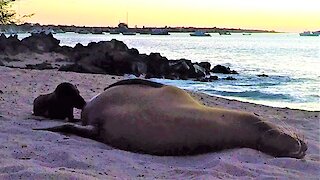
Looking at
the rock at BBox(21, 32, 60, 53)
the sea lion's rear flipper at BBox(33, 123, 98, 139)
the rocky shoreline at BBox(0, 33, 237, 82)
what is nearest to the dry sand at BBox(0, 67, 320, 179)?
the sea lion's rear flipper at BBox(33, 123, 98, 139)

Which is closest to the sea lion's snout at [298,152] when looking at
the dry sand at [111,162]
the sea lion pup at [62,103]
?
the dry sand at [111,162]

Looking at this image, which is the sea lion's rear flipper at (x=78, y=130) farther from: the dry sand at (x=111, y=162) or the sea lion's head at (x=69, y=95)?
the sea lion's head at (x=69, y=95)

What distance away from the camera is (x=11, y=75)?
13148 mm

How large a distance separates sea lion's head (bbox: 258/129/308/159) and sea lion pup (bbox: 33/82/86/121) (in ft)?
8.85

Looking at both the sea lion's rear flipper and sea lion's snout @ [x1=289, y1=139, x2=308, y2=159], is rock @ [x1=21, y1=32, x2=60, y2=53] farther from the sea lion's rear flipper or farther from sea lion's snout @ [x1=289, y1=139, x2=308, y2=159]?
sea lion's snout @ [x1=289, y1=139, x2=308, y2=159]

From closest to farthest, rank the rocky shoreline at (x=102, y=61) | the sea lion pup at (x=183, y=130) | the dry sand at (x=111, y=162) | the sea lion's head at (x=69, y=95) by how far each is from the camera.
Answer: the dry sand at (x=111, y=162)
the sea lion pup at (x=183, y=130)
the sea lion's head at (x=69, y=95)
the rocky shoreline at (x=102, y=61)

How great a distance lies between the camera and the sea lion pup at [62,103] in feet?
24.0

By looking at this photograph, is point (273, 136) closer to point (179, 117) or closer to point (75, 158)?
point (179, 117)

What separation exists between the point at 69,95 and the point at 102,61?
1704 centimetres

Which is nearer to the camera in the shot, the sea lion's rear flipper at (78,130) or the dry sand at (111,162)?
the dry sand at (111,162)

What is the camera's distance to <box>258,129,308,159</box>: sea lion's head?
548 cm

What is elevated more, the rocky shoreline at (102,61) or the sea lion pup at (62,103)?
the sea lion pup at (62,103)

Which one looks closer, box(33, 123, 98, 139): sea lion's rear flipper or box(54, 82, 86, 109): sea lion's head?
box(33, 123, 98, 139): sea lion's rear flipper

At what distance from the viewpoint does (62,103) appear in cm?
737
